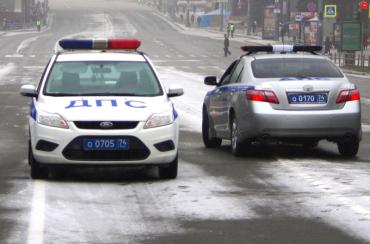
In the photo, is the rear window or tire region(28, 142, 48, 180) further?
the rear window

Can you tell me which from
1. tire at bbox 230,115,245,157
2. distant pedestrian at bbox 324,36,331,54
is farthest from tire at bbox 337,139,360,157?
distant pedestrian at bbox 324,36,331,54

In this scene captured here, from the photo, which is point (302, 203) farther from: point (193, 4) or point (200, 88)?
point (193, 4)

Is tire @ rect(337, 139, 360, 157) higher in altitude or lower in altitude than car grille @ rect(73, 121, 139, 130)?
lower

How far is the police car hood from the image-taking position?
37.2ft

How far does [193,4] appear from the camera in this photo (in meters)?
178

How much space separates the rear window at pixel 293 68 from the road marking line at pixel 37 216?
4.02 meters

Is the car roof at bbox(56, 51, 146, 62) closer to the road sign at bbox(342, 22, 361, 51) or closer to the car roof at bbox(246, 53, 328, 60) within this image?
the car roof at bbox(246, 53, 328, 60)

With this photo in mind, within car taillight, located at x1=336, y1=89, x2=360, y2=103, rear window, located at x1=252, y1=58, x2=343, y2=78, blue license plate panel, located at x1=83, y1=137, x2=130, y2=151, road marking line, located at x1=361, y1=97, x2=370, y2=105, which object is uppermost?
rear window, located at x1=252, y1=58, x2=343, y2=78

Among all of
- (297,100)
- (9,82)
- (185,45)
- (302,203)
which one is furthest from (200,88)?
(185,45)

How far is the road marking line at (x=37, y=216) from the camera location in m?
8.17

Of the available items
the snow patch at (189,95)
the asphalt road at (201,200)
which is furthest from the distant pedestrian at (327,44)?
the asphalt road at (201,200)

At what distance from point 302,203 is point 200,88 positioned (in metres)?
24.5

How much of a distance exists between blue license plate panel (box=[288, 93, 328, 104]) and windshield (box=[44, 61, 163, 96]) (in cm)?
194

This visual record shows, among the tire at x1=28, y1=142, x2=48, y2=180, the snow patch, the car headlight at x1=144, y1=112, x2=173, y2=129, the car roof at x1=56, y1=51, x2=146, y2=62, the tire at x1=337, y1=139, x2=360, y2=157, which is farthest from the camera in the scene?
the snow patch
